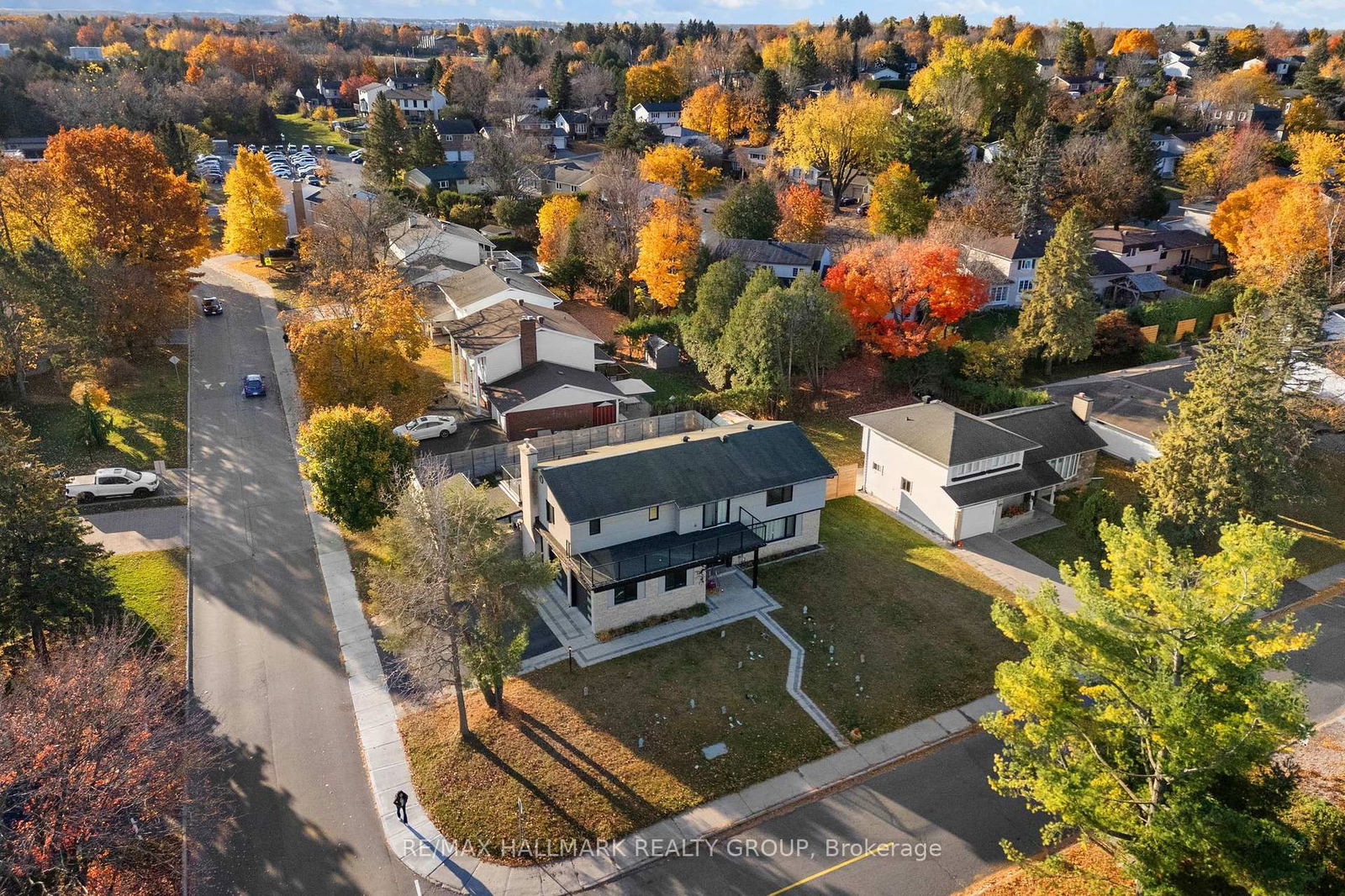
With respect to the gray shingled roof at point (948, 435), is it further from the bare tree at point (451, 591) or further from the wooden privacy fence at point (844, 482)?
the bare tree at point (451, 591)

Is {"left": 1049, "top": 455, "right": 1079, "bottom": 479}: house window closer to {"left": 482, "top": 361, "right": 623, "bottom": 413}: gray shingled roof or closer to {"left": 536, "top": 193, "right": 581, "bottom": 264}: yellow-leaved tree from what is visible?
{"left": 482, "top": 361, "right": 623, "bottom": 413}: gray shingled roof

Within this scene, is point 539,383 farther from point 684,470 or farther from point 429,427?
point 684,470

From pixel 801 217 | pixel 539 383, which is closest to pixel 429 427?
pixel 539 383

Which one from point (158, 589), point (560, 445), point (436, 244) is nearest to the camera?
point (158, 589)

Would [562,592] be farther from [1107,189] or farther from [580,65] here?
[580,65]

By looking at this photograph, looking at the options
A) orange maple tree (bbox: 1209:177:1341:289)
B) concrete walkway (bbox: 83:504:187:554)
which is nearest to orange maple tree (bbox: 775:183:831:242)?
orange maple tree (bbox: 1209:177:1341:289)

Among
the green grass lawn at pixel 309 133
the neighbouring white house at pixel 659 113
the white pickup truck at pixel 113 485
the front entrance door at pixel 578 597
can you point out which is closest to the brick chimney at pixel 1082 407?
the front entrance door at pixel 578 597
